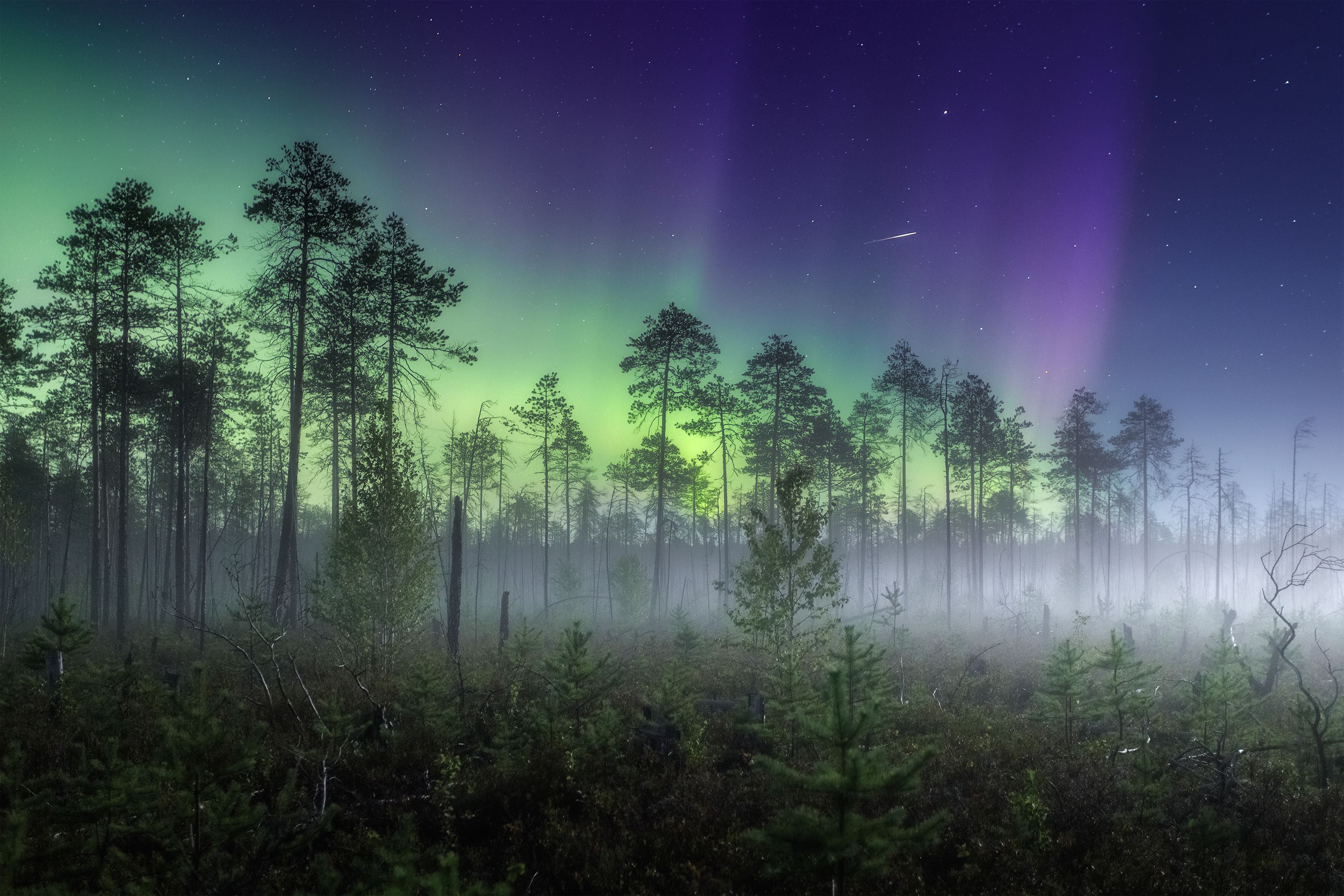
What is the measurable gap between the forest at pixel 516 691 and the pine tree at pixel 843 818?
40 millimetres

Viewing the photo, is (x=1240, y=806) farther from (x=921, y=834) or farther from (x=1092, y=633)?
Answer: (x=1092, y=633)

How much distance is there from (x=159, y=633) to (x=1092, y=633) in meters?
40.8

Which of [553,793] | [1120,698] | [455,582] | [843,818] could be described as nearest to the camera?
[843,818]

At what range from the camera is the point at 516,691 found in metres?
10.7

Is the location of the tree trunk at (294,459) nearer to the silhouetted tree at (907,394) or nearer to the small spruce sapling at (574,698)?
the small spruce sapling at (574,698)

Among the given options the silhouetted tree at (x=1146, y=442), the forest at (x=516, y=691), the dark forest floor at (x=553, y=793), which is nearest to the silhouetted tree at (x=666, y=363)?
the forest at (x=516, y=691)

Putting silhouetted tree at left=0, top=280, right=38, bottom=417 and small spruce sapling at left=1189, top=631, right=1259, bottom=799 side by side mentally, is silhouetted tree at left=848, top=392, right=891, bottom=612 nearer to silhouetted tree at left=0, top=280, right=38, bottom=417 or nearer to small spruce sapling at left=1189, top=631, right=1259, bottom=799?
small spruce sapling at left=1189, top=631, right=1259, bottom=799

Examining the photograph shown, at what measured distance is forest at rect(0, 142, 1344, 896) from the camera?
252 inches

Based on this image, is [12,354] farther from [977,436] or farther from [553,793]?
[977,436]

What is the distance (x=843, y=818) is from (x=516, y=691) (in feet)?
24.7

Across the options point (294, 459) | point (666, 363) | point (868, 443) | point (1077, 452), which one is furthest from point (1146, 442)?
point (294, 459)

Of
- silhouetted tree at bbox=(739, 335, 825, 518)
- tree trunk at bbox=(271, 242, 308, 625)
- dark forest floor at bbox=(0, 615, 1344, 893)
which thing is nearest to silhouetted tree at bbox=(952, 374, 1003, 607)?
silhouetted tree at bbox=(739, 335, 825, 518)

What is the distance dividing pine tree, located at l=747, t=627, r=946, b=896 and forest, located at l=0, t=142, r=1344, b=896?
0.13ft

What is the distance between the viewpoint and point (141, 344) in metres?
19.5
